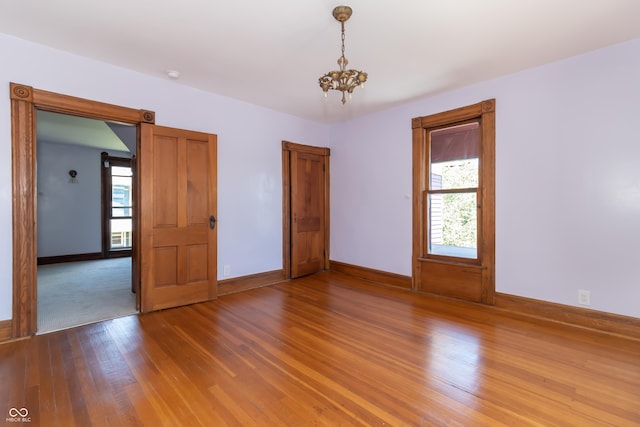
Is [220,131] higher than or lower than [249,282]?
higher

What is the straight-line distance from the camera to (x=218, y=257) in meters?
4.07

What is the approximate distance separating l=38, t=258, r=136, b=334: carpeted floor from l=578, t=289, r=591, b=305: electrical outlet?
4.76 meters

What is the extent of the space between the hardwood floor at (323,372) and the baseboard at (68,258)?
503 centimetres

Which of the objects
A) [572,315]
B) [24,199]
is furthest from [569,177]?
[24,199]

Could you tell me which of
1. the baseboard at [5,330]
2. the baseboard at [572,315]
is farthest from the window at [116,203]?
the baseboard at [572,315]

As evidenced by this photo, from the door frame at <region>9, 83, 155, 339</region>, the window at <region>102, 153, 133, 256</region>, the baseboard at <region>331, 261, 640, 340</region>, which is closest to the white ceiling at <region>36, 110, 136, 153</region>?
the window at <region>102, 153, 133, 256</region>

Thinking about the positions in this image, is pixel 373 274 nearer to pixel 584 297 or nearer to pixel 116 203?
pixel 584 297

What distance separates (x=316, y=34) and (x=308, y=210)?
3.02 metres

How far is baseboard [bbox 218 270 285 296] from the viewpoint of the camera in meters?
4.11

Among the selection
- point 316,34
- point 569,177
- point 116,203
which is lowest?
point 116,203

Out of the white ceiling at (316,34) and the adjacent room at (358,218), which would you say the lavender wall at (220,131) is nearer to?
the adjacent room at (358,218)

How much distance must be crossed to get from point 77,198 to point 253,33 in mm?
6855

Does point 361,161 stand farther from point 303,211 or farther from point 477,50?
point 477,50

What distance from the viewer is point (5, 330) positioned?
8.73 ft
